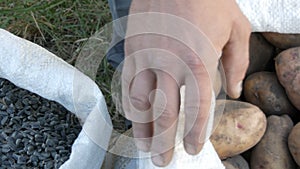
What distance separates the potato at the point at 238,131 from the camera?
985 millimetres

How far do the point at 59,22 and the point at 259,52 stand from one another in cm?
66

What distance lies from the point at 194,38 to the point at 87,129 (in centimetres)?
36

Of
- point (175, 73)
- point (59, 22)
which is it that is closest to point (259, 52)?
point (175, 73)

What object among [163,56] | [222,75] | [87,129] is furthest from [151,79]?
[87,129]

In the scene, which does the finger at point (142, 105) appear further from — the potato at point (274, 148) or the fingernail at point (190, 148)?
the potato at point (274, 148)

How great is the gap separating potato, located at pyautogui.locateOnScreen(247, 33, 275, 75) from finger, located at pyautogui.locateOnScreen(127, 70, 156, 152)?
18.6 inches

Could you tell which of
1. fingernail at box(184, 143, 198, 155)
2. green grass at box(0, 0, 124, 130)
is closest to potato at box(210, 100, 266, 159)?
fingernail at box(184, 143, 198, 155)

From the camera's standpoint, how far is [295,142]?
0.99 m

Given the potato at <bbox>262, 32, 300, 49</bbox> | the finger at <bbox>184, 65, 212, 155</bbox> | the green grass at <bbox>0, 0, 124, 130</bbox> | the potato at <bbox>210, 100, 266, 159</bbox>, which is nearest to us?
the finger at <bbox>184, 65, 212, 155</bbox>

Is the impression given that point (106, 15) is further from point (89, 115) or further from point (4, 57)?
point (89, 115)

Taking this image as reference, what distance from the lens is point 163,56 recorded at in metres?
0.68

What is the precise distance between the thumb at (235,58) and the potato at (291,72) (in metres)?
0.33

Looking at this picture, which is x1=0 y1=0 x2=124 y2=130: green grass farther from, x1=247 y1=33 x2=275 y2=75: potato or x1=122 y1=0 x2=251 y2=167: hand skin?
x1=122 y1=0 x2=251 y2=167: hand skin

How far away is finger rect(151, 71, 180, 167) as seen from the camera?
26.2 inches
